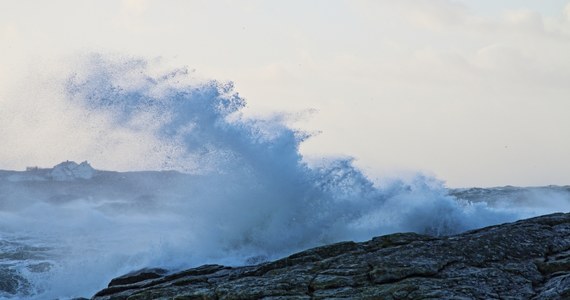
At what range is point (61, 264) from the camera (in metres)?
27.5

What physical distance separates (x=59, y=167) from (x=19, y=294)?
55.4 m

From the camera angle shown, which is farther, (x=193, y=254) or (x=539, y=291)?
(x=193, y=254)

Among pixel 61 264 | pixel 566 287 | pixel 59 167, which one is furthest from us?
pixel 59 167

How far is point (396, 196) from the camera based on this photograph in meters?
28.5

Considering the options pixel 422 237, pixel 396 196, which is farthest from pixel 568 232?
pixel 396 196

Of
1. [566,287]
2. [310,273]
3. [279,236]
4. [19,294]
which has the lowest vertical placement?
[566,287]

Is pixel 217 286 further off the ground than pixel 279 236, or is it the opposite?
pixel 279 236

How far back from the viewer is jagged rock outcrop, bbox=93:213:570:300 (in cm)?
1201

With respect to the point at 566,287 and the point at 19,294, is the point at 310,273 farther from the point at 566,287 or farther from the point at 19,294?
the point at 19,294

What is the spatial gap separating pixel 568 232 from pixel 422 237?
2.44 m

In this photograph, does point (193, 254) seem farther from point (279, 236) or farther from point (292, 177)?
point (292, 177)

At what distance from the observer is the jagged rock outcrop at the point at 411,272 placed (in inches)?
473

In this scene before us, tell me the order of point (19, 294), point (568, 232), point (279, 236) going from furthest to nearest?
point (279, 236) → point (19, 294) → point (568, 232)

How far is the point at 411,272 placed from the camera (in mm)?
12695
